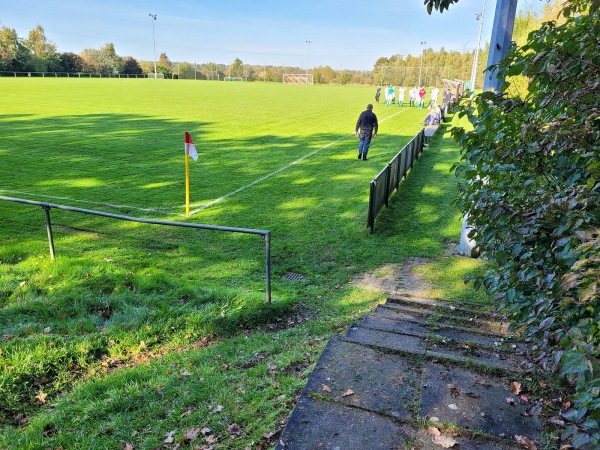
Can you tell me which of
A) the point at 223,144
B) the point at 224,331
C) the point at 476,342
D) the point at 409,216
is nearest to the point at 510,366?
the point at 476,342

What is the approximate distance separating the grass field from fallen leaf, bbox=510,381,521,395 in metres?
1.50

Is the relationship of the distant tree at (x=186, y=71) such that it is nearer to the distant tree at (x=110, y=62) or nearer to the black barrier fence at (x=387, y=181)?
the distant tree at (x=110, y=62)

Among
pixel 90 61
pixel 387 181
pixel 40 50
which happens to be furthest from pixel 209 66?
pixel 387 181

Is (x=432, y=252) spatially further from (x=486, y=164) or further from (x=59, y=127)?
(x=59, y=127)

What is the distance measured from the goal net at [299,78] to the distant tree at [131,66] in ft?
96.5

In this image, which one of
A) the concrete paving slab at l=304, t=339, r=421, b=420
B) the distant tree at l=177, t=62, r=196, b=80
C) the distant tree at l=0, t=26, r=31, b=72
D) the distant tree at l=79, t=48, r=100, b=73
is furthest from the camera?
the distant tree at l=177, t=62, r=196, b=80

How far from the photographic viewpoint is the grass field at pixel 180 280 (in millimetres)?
3541

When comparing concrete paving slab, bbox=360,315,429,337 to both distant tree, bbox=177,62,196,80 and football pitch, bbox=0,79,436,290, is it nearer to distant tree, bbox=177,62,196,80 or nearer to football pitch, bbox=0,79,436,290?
football pitch, bbox=0,79,436,290

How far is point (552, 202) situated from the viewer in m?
2.38

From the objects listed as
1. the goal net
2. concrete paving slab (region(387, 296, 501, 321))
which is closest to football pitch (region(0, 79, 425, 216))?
concrete paving slab (region(387, 296, 501, 321))

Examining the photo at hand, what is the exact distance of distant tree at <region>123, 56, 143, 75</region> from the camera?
88.7 m

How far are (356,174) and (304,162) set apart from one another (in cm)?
212

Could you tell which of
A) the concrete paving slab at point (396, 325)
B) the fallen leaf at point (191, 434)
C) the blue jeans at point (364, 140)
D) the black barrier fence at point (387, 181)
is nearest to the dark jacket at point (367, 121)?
the blue jeans at point (364, 140)

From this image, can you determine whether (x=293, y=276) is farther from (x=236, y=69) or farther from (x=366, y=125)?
(x=236, y=69)
